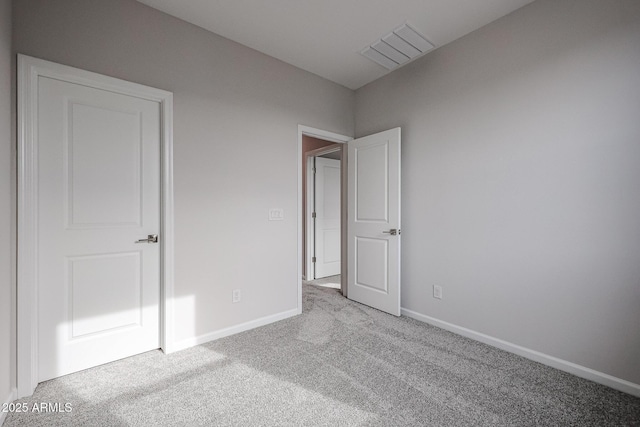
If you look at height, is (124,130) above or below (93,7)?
→ below

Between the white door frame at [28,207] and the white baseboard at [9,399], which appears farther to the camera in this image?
the white door frame at [28,207]

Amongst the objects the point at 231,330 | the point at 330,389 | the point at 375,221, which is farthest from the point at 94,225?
the point at 375,221

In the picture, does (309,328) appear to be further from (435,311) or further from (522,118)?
(522,118)

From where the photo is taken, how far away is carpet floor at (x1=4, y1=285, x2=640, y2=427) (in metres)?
1.52

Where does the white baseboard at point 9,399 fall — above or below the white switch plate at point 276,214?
below

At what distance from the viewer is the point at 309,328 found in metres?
2.71

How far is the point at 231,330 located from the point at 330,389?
119cm

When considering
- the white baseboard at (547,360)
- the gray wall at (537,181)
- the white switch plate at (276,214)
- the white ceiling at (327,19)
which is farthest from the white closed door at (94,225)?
the white baseboard at (547,360)

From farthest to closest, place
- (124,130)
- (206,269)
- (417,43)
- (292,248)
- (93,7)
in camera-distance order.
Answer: (292,248) → (417,43) → (206,269) → (124,130) → (93,7)

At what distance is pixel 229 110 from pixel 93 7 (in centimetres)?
108

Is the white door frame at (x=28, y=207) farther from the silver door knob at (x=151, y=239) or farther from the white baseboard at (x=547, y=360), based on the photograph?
the white baseboard at (x=547, y=360)

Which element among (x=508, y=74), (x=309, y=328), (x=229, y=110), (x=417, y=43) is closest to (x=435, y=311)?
(x=309, y=328)

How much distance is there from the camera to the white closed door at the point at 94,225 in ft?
5.96

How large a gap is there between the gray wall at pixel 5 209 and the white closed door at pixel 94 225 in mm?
153
